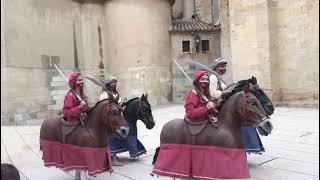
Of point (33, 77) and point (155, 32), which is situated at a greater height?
point (155, 32)

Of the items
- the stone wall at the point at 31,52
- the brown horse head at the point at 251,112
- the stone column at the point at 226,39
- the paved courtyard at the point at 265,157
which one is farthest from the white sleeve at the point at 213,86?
the stone column at the point at 226,39

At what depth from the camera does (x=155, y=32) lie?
1838 centimetres

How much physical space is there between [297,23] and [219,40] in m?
5.14

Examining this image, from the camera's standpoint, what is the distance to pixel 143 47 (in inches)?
712

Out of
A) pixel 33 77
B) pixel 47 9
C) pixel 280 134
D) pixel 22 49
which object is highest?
pixel 47 9

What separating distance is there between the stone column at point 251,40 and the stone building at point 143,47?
4cm

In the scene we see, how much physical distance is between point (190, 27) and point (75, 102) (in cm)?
1434

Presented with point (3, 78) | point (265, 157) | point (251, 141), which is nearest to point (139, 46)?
point (3, 78)

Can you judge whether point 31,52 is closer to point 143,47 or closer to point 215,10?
point 143,47

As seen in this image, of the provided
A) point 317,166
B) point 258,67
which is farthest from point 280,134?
point 258,67

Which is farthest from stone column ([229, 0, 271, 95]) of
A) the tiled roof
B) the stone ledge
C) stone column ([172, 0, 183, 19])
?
stone column ([172, 0, 183, 19])

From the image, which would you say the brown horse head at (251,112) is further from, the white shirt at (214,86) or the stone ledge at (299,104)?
the stone ledge at (299,104)

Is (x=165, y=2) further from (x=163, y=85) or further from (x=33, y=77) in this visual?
(x=33, y=77)

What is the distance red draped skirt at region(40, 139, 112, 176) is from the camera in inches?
199
